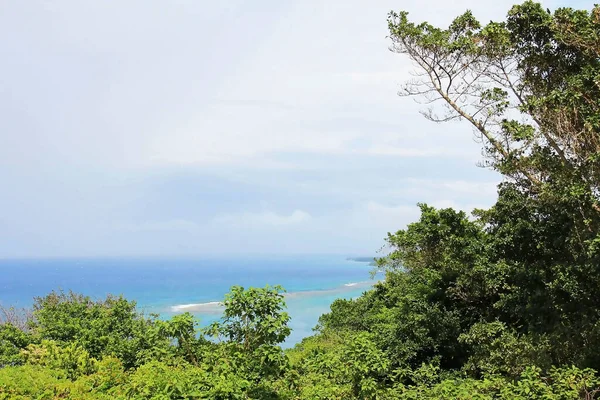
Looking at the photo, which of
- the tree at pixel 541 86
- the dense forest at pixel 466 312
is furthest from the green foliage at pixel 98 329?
the tree at pixel 541 86

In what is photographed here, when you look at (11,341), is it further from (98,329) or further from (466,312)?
(466,312)

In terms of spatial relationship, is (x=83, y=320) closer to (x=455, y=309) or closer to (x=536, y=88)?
(x=455, y=309)

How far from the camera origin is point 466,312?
1216 cm

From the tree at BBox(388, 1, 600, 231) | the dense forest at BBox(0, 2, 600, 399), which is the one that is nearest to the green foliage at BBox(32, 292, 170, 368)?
the dense forest at BBox(0, 2, 600, 399)

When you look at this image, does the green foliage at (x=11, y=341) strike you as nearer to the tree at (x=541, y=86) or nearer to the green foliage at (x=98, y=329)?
the green foliage at (x=98, y=329)

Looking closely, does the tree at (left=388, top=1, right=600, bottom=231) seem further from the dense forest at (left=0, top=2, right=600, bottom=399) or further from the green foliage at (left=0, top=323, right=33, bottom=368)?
the green foliage at (left=0, top=323, right=33, bottom=368)

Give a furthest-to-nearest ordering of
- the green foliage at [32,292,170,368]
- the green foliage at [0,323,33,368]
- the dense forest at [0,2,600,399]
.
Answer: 1. the green foliage at [0,323,33,368]
2. the green foliage at [32,292,170,368]
3. the dense forest at [0,2,600,399]

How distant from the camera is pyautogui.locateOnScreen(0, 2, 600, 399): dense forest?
221 inches

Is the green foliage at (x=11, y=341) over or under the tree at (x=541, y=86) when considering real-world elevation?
under

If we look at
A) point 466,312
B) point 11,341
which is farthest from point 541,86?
point 11,341

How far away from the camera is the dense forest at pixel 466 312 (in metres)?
5.60

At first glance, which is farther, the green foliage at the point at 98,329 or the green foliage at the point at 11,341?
the green foliage at the point at 11,341

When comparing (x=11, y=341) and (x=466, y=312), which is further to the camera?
(x=466, y=312)

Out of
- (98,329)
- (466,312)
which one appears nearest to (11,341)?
(98,329)
